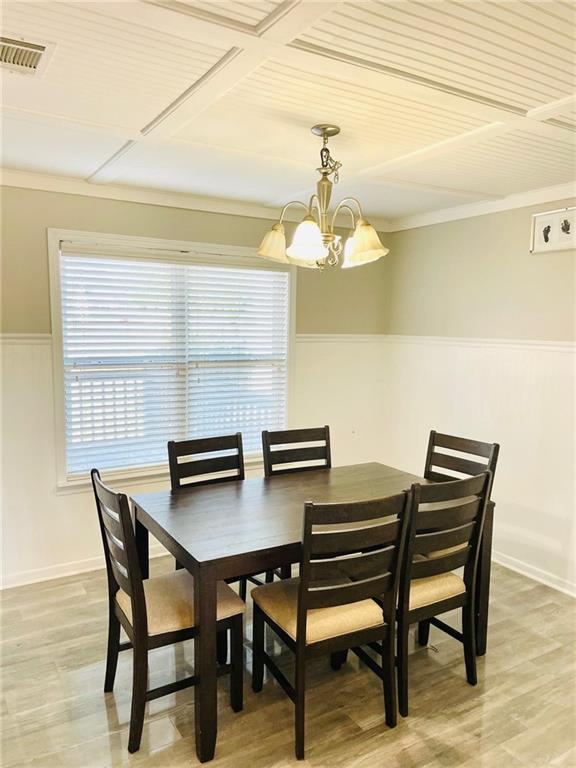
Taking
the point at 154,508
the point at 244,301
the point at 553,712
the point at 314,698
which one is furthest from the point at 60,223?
the point at 553,712

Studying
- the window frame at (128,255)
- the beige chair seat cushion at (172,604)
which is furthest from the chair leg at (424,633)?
the window frame at (128,255)

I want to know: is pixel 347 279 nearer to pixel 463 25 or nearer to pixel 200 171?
pixel 200 171

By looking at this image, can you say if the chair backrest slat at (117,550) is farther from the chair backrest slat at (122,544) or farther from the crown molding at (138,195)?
the crown molding at (138,195)

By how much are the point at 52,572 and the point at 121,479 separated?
694 mm

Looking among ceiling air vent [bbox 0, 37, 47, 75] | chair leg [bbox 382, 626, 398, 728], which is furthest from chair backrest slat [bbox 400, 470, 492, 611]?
ceiling air vent [bbox 0, 37, 47, 75]

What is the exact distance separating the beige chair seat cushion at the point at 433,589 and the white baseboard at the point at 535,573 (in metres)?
1.30

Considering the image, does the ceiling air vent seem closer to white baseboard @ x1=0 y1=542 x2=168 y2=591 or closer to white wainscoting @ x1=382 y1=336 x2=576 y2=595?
white baseboard @ x1=0 y1=542 x2=168 y2=591

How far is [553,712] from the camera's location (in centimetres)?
226

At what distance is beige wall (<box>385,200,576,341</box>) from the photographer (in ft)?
10.9

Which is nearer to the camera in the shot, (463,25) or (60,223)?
(463,25)

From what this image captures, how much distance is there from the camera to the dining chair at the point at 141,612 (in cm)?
Result: 194

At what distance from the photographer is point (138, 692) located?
1.98m

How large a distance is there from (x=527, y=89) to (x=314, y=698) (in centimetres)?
251

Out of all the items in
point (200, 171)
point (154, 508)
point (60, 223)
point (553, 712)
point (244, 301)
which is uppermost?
point (200, 171)
